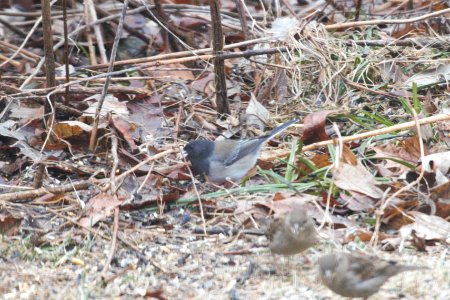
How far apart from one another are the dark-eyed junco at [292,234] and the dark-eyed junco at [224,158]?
1016 millimetres

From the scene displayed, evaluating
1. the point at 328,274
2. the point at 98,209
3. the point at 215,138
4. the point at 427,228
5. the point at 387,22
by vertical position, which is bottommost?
the point at 215,138

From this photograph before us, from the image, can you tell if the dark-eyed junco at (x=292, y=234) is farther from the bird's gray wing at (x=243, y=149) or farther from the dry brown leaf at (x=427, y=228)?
the bird's gray wing at (x=243, y=149)

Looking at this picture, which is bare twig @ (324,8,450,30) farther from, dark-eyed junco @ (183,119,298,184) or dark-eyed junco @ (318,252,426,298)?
dark-eyed junco @ (318,252,426,298)

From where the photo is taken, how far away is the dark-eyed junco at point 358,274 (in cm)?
360

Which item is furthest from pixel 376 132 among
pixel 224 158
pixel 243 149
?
pixel 224 158

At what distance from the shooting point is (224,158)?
5230mm

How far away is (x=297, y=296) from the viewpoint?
3857 mm

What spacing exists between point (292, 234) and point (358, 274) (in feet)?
1.49

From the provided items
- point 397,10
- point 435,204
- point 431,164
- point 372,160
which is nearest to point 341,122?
point 372,160

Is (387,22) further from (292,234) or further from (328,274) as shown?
(328,274)

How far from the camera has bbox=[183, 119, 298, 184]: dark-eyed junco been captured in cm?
512

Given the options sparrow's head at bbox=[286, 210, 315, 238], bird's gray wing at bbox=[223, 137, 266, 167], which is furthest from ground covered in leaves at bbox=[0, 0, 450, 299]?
A: sparrow's head at bbox=[286, 210, 315, 238]

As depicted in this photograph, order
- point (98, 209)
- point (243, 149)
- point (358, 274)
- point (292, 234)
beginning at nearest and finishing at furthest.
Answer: point (358, 274), point (292, 234), point (98, 209), point (243, 149)

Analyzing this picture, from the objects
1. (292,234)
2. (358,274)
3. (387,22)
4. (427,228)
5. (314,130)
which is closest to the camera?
(358,274)
